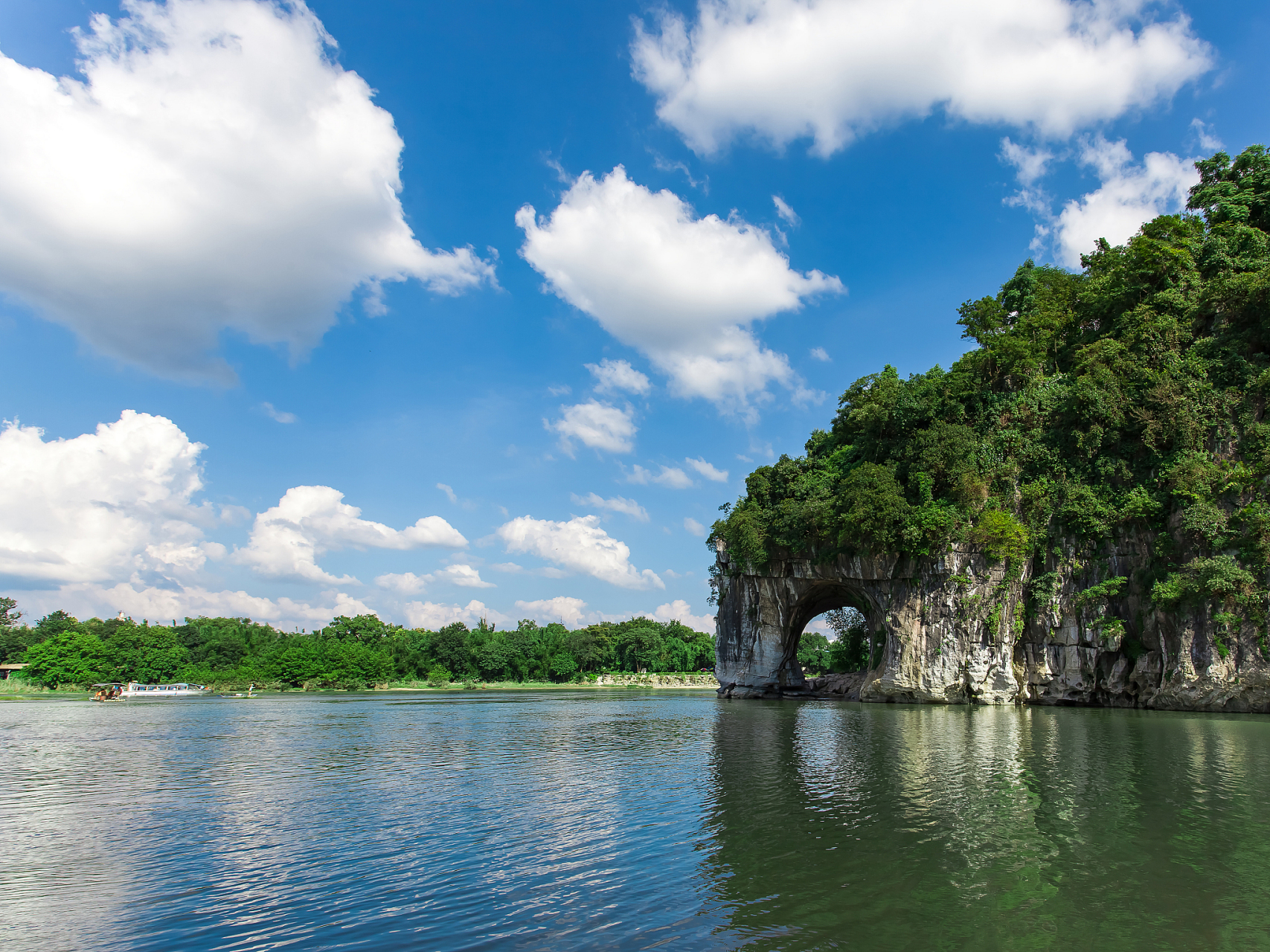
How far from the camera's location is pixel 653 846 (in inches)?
378

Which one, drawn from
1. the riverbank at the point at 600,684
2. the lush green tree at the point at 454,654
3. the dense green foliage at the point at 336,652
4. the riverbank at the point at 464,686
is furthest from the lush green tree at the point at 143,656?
the lush green tree at the point at 454,654

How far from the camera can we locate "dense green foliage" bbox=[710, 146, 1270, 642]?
28.4 m

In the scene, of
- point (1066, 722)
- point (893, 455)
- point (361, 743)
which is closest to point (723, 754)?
point (361, 743)

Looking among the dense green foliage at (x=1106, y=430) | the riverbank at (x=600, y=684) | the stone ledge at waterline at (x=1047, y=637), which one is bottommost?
the riverbank at (x=600, y=684)

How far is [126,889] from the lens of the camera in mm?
8148

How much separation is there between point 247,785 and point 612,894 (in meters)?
10.7

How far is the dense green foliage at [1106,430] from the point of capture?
93.2 ft

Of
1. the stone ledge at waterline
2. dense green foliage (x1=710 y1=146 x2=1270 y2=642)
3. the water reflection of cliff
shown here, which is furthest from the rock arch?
the water reflection of cliff

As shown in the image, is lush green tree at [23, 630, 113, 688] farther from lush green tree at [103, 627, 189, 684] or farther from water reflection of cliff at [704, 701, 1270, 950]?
water reflection of cliff at [704, 701, 1270, 950]

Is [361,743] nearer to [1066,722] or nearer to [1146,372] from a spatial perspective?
[1066,722]

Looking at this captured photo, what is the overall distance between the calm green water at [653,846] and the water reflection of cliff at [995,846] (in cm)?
5

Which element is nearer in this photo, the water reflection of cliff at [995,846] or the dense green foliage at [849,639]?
the water reflection of cliff at [995,846]

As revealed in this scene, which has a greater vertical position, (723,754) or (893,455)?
(893,455)

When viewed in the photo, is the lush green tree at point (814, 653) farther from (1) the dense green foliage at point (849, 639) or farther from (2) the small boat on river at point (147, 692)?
(2) the small boat on river at point (147, 692)
